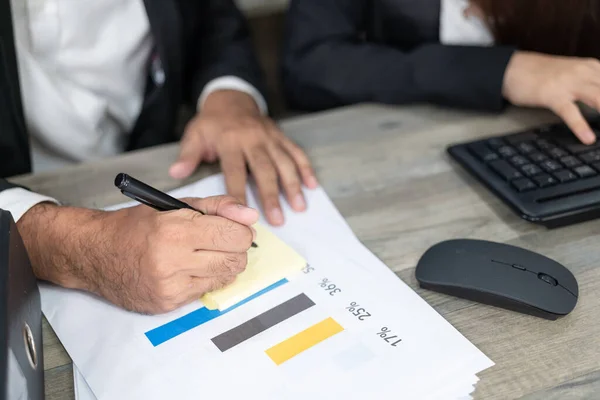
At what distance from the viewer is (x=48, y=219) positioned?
2.19ft

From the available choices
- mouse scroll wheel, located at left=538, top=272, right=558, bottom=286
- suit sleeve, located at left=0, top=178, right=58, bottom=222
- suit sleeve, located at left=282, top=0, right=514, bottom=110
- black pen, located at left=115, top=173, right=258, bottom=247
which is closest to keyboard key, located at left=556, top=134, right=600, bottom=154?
suit sleeve, located at left=282, top=0, right=514, bottom=110

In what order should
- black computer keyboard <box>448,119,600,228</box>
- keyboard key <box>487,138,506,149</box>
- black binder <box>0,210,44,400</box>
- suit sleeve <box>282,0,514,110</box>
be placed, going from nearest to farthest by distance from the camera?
black binder <box>0,210,44,400</box> < black computer keyboard <box>448,119,600,228</box> < keyboard key <box>487,138,506,149</box> < suit sleeve <box>282,0,514,110</box>

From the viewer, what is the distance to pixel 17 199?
0.69m

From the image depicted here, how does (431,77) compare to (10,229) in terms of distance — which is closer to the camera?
(10,229)

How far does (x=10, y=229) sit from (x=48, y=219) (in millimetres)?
144

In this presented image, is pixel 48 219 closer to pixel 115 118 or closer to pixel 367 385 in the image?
pixel 367 385

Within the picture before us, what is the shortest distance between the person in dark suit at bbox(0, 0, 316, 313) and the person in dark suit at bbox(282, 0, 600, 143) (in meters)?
0.12

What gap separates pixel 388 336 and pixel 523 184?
270 millimetres

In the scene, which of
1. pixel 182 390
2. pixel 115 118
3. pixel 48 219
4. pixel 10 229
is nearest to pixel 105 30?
pixel 115 118

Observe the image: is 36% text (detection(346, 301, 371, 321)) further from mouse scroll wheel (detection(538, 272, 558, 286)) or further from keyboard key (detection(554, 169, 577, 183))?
keyboard key (detection(554, 169, 577, 183))

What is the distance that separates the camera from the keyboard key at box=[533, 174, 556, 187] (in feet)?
2.30

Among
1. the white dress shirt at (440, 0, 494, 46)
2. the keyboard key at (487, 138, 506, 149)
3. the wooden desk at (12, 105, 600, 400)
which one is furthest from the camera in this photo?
the white dress shirt at (440, 0, 494, 46)

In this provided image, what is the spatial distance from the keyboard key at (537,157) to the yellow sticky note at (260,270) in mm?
311

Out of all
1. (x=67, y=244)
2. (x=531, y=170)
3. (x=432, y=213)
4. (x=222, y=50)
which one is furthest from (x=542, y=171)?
(x=222, y=50)
